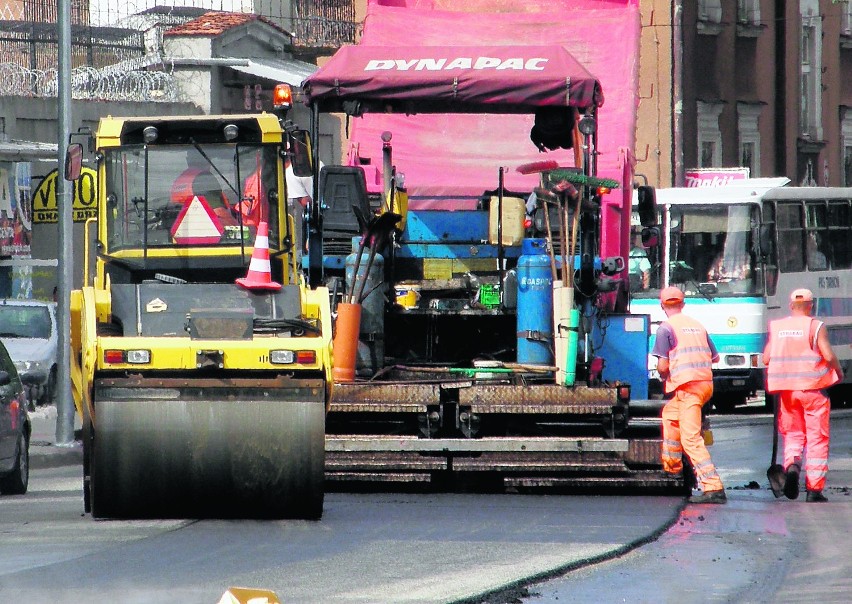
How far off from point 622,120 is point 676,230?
8.54 metres

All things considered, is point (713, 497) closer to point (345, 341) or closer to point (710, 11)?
point (345, 341)

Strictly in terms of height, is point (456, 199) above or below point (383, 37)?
below

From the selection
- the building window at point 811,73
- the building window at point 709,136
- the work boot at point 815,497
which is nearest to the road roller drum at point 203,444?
the work boot at point 815,497

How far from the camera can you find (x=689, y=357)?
1480 cm

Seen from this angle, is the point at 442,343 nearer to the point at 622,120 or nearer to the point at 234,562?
the point at 622,120

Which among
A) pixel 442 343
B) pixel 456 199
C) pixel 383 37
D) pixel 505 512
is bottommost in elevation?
pixel 505 512

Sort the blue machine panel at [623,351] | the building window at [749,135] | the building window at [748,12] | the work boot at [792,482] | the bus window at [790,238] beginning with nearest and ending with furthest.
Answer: the work boot at [792,482]
the blue machine panel at [623,351]
the bus window at [790,238]
the building window at [748,12]
the building window at [749,135]

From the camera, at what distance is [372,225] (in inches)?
590

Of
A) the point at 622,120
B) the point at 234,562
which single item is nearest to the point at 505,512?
the point at 234,562

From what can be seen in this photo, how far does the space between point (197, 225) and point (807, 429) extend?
16.3 feet

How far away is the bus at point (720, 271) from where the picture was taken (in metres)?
26.2

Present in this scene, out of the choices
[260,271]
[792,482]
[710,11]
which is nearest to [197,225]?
[260,271]

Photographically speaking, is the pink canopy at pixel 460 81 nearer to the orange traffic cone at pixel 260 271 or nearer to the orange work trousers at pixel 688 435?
the orange work trousers at pixel 688 435

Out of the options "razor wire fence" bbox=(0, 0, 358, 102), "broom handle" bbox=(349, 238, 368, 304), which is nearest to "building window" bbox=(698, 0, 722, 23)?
"razor wire fence" bbox=(0, 0, 358, 102)
